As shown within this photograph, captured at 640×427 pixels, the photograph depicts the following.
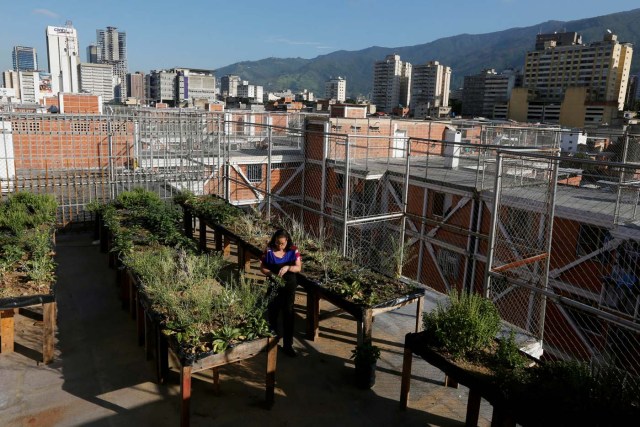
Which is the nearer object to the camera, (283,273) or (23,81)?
(283,273)

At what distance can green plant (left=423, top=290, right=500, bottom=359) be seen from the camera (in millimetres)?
4898

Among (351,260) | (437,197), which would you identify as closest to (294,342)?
(351,260)

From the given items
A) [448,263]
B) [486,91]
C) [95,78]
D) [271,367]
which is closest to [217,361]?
[271,367]

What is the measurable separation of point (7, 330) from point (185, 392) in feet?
10.7

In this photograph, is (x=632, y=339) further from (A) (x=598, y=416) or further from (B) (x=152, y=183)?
(B) (x=152, y=183)

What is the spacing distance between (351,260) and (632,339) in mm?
9816

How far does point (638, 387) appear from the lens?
395 cm

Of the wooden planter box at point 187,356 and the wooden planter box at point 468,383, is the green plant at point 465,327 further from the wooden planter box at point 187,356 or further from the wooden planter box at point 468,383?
the wooden planter box at point 187,356

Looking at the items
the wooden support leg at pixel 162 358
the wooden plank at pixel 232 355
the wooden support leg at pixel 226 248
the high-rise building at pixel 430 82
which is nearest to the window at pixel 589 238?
the wooden support leg at pixel 226 248

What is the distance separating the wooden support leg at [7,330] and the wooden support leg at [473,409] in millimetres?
5762

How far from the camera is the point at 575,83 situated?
414 ft

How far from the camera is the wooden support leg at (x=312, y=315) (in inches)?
270

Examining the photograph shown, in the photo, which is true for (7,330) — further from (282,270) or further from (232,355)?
(282,270)

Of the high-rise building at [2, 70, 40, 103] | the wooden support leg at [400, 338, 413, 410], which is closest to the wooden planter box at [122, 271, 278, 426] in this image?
the wooden support leg at [400, 338, 413, 410]
